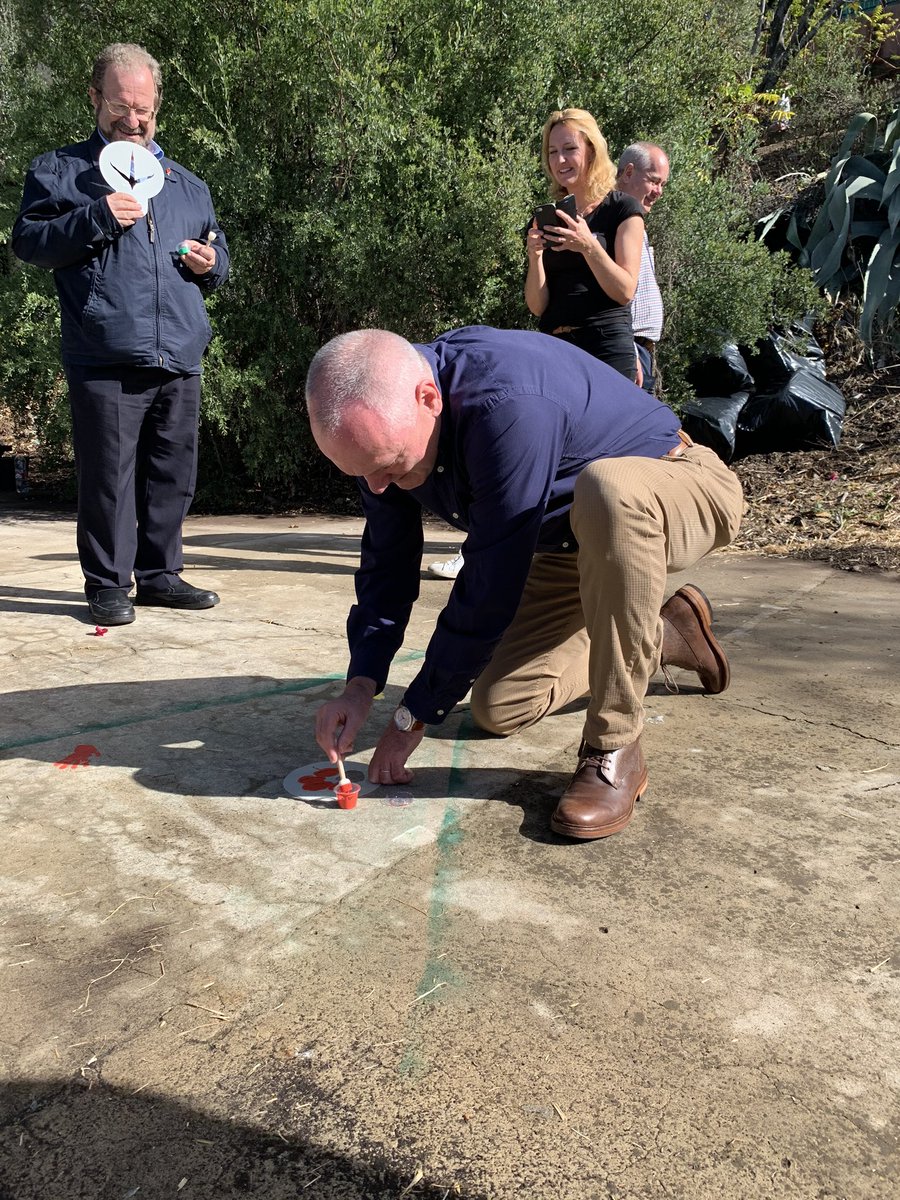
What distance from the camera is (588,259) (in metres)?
3.58

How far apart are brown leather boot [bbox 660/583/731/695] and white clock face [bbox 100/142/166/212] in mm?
2324

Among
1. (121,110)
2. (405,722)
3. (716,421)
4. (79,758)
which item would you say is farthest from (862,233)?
(79,758)

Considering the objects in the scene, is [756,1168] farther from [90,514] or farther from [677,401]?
[677,401]

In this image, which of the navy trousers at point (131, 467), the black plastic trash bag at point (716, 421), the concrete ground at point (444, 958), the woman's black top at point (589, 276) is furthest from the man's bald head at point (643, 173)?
the black plastic trash bag at point (716, 421)

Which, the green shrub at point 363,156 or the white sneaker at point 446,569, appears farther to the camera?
the green shrub at point 363,156

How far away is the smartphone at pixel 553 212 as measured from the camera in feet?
11.6

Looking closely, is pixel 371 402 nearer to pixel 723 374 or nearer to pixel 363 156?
pixel 363 156

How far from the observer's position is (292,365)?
7160 mm

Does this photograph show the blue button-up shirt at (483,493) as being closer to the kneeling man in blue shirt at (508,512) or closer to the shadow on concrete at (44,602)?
the kneeling man in blue shirt at (508,512)

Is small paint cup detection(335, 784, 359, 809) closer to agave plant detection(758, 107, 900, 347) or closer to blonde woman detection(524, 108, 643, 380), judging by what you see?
blonde woman detection(524, 108, 643, 380)

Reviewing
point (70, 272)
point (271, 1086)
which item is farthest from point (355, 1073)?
point (70, 272)

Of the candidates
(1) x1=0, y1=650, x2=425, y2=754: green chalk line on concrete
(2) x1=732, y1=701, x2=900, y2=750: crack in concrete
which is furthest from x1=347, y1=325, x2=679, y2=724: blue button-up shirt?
(2) x1=732, y1=701, x2=900, y2=750: crack in concrete

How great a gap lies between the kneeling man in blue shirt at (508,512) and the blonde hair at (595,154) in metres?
1.51

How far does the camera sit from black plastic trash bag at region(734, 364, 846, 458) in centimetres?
706
